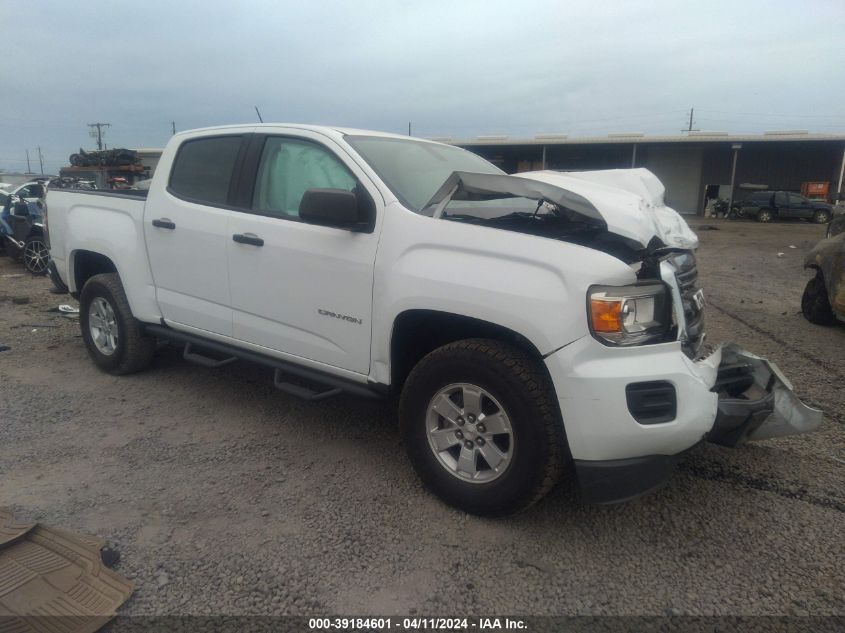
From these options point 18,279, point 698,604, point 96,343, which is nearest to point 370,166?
point 698,604

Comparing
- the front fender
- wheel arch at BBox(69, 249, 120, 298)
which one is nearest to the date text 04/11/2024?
the front fender

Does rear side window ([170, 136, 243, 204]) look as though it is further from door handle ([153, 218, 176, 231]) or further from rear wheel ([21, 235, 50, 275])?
rear wheel ([21, 235, 50, 275])

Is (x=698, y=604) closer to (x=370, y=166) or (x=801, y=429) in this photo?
(x=801, y=429)

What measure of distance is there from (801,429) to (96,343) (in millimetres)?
5189

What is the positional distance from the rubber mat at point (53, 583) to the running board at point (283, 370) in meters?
1.32

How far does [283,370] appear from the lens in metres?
3.84

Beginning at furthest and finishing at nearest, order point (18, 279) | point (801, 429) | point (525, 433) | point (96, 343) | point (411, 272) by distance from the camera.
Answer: point (18, 279) → point (96, 343) → point (801, 429) → point (411, 272) → point (525, 433)

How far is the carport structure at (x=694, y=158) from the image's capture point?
34719mm

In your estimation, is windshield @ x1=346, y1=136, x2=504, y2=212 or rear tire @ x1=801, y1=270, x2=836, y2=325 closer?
windshield @ x1=346, y1=136, x2=504, y2=212

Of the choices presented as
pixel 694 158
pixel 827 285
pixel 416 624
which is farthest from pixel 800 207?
pixel 416 624

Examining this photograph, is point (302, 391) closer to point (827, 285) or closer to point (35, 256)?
point (827, 285)

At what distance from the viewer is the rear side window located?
13.8 feet

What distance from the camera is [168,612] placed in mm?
2453

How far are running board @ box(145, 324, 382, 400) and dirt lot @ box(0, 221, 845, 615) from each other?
0.41 m
